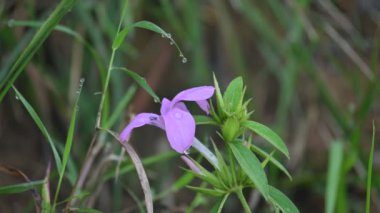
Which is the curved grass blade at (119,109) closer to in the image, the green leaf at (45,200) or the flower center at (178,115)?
the green leaf at (45,200)

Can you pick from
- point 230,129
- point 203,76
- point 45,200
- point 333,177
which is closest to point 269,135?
point 230,129

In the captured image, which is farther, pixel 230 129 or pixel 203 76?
pixel 203 76

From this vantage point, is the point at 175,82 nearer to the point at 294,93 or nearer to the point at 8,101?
the point at 294,93

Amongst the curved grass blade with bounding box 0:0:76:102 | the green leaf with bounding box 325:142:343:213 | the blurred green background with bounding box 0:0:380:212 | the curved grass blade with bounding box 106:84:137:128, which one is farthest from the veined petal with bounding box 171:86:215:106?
the blurred green background with bounding box 0:0:380:212

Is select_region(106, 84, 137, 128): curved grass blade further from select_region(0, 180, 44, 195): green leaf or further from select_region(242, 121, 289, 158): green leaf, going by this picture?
select_region(242, 121, 289, 158): green leaf

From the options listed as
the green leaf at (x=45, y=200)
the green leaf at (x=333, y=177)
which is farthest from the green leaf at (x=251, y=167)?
the green leaf at (x=333, y=177)

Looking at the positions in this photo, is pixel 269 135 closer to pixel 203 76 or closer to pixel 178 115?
pixel 178 115

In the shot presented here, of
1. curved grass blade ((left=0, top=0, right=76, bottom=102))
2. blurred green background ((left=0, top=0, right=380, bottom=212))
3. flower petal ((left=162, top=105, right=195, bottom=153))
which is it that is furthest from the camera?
blurred green background ((left=0, top=0, right=380, bottom=212))
